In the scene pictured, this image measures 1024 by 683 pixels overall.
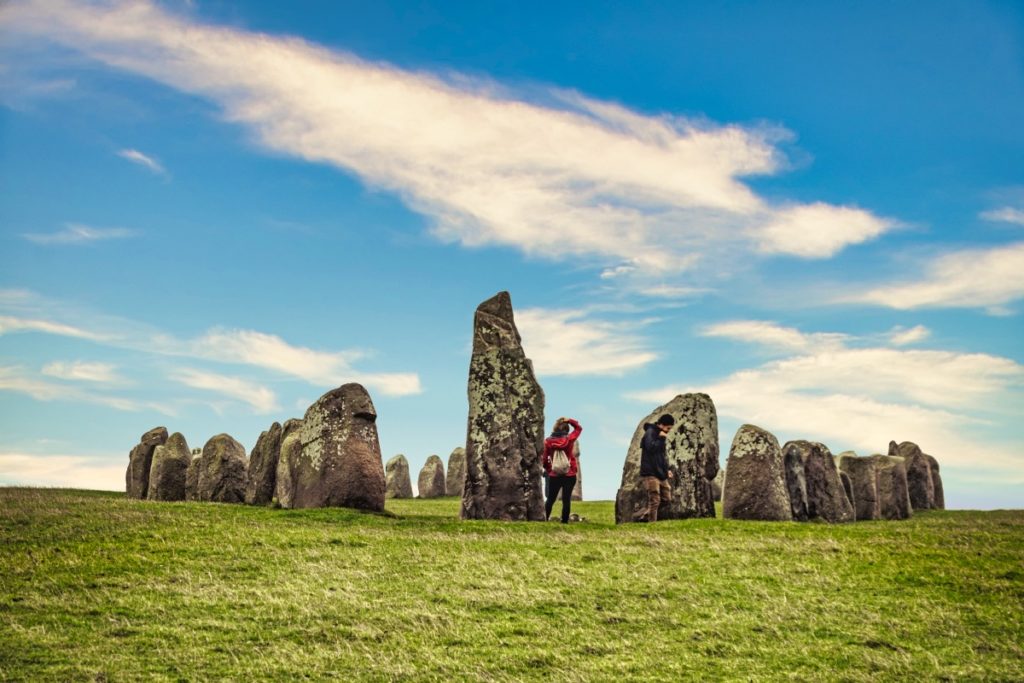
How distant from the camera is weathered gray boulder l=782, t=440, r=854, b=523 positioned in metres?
29.0

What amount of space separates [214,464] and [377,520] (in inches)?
434

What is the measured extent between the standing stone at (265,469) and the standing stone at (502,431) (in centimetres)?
843

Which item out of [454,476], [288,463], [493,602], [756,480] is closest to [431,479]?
[454,476]

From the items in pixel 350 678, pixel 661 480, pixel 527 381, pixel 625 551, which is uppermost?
pixel 527 381

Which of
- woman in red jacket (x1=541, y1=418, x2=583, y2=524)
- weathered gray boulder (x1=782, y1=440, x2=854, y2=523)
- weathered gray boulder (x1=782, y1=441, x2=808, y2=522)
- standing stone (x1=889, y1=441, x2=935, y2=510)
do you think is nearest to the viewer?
woman in red jacket (x1=541, y1=418, x2=583, y2=524)

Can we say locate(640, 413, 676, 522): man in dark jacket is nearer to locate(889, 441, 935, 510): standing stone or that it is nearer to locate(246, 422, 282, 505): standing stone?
locate(246, 422, 282, 505): standing stone

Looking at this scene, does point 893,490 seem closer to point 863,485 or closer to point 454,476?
point 863,485

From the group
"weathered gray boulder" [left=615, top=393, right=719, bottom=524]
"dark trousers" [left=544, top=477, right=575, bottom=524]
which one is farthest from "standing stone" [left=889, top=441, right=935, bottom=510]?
"dark trousers" [left=544, top=477, right=575, bottom=524]

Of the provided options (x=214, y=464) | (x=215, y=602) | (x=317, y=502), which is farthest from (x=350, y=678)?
(x=214, y=464)

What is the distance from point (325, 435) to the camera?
2594 centimetres

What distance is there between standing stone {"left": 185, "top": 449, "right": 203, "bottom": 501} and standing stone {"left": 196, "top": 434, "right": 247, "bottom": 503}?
1.46 feet

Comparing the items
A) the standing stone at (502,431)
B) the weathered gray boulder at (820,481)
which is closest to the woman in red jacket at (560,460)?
the standing stone at (502,431)

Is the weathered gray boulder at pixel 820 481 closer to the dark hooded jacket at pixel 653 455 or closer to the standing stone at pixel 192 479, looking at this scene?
the dark hooded jacket at pixel 653 455

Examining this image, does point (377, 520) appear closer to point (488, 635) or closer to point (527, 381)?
point (527, 381)
